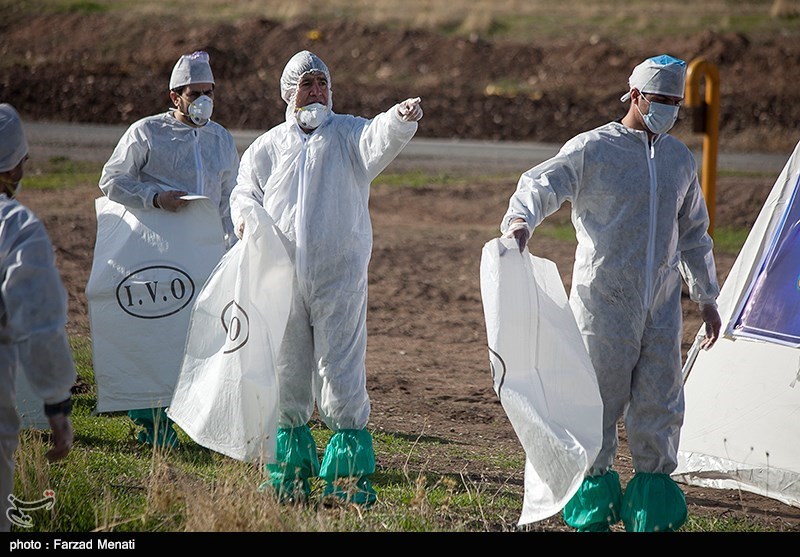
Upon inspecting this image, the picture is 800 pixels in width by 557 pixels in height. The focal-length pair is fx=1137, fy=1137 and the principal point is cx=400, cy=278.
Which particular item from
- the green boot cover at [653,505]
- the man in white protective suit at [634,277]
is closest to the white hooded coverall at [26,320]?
the man in white protective suit at [634,277]

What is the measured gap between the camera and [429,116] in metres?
20.5

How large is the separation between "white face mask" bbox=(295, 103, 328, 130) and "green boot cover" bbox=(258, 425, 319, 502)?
4.46ft

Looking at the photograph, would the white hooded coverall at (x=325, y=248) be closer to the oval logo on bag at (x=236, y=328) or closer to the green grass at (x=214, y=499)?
the oval logo on bag at (x=236, y=328)

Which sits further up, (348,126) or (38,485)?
(348,126)

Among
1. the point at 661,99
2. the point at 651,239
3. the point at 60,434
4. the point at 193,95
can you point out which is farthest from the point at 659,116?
the point at 193,95

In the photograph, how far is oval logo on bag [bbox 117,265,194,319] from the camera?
6168mm

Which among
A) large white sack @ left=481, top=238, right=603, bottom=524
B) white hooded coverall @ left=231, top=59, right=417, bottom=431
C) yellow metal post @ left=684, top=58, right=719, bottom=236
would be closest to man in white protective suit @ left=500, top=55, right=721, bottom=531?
large white sack @ left=481, top=238, right=603, bottom=524

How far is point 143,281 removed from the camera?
6168 mm

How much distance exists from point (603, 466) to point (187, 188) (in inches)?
113

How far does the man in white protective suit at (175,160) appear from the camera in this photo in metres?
6.12

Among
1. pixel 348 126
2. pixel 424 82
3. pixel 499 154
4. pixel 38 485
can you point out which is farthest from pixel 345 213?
pixel 424 82

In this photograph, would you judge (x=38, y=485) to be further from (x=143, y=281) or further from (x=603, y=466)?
(x=603, y=466)

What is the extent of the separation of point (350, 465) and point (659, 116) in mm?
1954

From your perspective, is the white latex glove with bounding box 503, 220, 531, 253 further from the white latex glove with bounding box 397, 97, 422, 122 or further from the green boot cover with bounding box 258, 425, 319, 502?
the green boot cover with bounding box 258, 425, 319, 502
